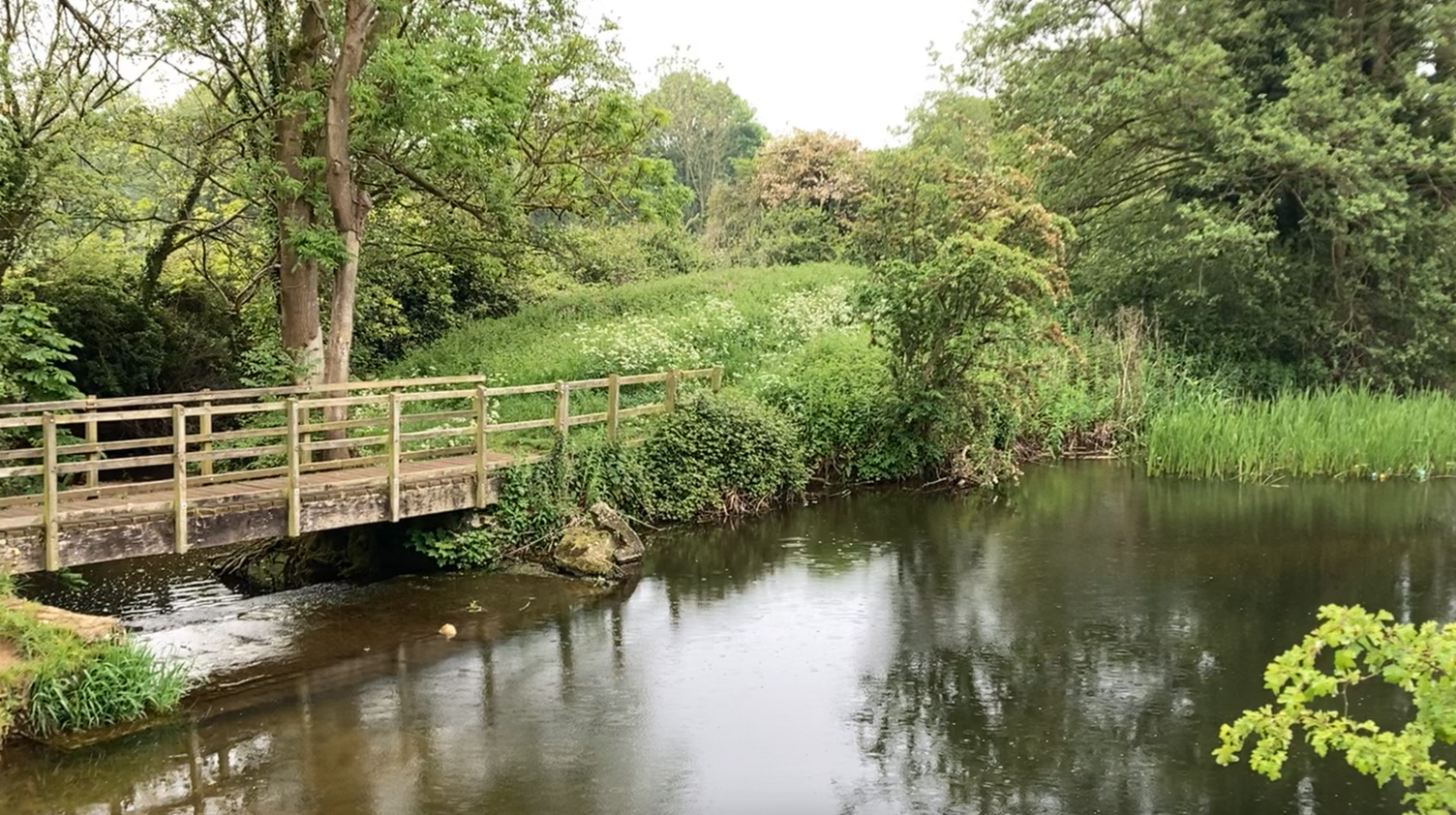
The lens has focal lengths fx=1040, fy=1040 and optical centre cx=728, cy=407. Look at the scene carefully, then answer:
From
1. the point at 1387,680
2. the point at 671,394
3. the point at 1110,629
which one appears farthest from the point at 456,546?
the point at 1387,680

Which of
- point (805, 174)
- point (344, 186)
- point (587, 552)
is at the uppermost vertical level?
point (805, 174)

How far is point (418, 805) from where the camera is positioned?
687 cm

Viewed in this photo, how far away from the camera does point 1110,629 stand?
34.1 feet

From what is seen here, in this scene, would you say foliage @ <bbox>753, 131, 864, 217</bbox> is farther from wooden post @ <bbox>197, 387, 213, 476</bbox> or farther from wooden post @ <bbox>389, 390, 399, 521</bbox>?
wooden post @ <bbox>197, 387, 213, 476</bbox>

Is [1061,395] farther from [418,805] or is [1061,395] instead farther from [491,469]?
[418,805]

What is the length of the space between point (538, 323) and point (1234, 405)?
14.6m

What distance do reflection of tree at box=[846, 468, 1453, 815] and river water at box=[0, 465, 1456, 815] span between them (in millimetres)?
38

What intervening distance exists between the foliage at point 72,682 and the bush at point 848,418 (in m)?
10.4

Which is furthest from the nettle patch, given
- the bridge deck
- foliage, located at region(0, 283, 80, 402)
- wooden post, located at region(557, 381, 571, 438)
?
foliage, located at region(0, 283, 80, 402)

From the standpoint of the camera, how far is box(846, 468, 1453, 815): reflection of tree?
730 cm

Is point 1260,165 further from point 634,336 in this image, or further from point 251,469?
point 251,469

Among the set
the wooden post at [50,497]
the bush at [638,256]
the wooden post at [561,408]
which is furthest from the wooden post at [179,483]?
the bush at [638,256]

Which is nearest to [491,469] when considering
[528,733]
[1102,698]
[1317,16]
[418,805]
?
[528,733]

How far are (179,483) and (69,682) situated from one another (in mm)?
2121
